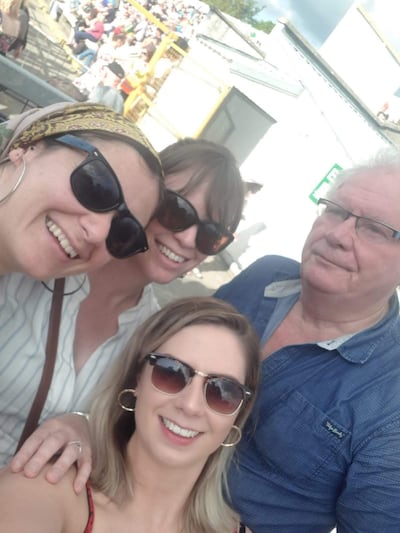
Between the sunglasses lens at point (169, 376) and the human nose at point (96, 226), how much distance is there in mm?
496

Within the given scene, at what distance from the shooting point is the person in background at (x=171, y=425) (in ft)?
4.79

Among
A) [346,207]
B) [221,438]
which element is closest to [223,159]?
[346,207]

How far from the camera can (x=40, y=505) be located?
1.21 m

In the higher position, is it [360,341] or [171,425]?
[360,341]

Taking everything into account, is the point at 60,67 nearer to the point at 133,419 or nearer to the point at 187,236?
the point at 187,236

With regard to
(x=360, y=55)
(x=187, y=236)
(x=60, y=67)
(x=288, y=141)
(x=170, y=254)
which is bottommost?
(x=60, y=67)

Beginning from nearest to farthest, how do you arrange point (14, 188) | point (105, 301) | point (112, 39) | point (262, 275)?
point (14, 188)
point (105, 301)
point (262, 275)
point (112, 39)

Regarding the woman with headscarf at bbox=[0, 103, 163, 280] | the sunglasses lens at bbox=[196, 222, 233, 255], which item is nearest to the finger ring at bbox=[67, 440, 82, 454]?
the woman with headscarf at bbox=[0, 103, 163, 280]

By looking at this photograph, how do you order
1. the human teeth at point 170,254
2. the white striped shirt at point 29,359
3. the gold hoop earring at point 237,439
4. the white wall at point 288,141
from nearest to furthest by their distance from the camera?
the white striped shirt at point 29,359 < the gold hoop earring at point 237,439 < the human teeth at point 170,254 < the white wall at point 288,141

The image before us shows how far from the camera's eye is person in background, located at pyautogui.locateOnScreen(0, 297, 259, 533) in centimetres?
146

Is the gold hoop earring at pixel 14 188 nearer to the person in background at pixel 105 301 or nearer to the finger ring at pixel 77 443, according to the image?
the person in background at pixel 105 301

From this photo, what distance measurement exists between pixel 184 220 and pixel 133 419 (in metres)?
0.81

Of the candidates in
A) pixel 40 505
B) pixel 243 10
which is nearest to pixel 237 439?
pixel 40 505

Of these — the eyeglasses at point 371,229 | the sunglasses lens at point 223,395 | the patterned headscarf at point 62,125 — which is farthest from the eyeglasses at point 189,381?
the eyeglasses at point 371,229
